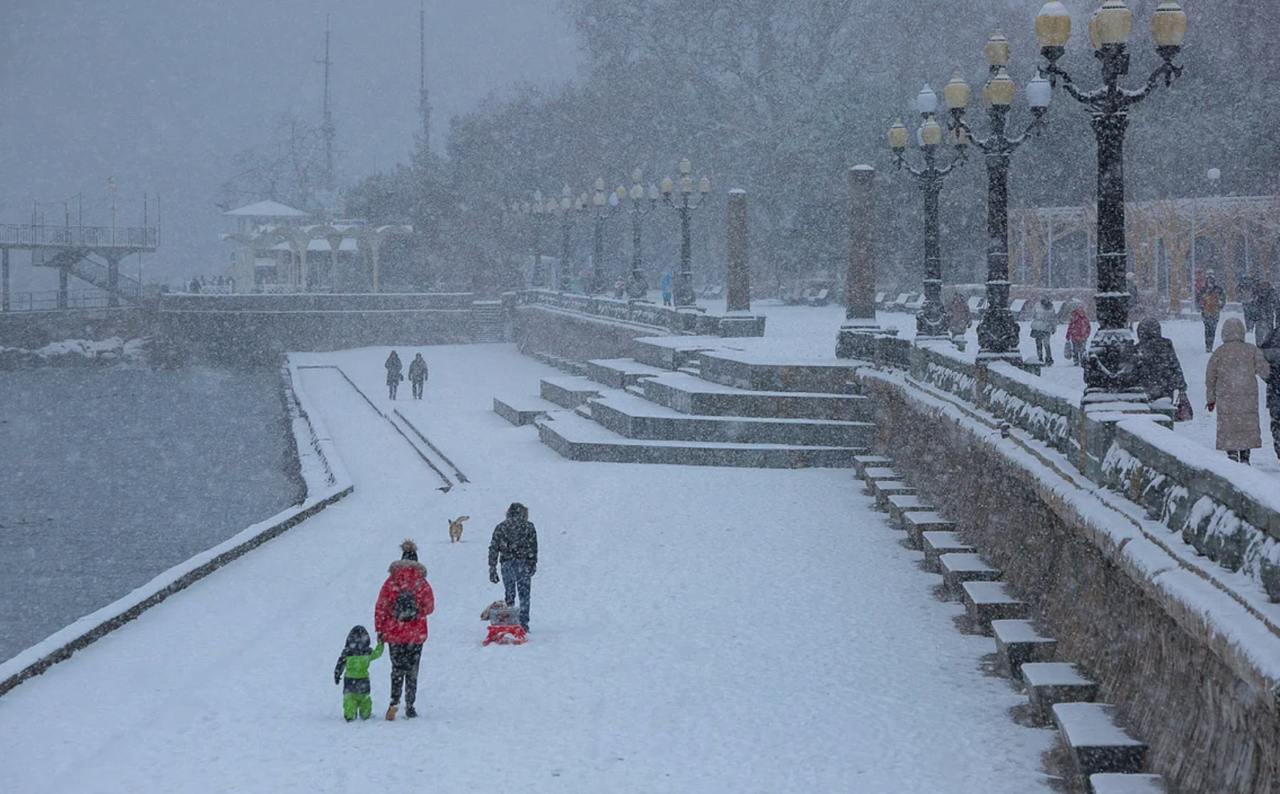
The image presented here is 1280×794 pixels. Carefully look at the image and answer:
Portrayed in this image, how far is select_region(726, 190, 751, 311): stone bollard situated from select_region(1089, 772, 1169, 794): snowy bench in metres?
26.3

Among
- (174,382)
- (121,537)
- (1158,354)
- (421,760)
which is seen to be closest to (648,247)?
(174,382)

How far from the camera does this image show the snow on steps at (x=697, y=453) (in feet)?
79.5

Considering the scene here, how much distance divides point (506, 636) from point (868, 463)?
406 inches

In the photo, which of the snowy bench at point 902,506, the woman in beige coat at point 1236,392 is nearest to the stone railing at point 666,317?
the snowy bench at point 902,506

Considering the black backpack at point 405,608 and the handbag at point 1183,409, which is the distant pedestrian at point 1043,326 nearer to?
the handbag at point 1183,409

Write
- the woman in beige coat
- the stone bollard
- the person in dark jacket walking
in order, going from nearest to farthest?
1. the woman in beige coat
2. the person in dark jacket walking
3. the stone bollard

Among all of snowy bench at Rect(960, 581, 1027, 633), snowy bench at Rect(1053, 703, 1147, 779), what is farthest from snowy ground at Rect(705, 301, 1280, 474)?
snowy bench at Rect(960, 581, 1027, 633)

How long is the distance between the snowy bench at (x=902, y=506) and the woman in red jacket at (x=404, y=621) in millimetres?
8462

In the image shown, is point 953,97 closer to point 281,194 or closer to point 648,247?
point 648,247

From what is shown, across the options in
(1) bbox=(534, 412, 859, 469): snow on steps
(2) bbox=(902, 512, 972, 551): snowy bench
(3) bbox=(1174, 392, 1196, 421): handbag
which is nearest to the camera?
(3) bbox=(1174, 392, 1196, 421): handbag

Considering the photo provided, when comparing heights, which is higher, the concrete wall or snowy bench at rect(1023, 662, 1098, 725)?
the concrete wall

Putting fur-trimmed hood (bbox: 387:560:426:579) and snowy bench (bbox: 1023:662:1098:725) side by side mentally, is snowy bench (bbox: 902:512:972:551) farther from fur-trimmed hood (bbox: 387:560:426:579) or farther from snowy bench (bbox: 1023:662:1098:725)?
fur-trimmed hood (bbox: 387:560:426:579)

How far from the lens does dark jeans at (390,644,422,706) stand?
11250 mm

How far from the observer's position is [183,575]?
17.0 m
